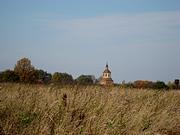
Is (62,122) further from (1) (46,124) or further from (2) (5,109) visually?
(2) (5,109)

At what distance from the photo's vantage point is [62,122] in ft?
19.6

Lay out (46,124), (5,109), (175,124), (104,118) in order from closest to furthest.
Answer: (46,124) → (5,109) → (104,118) → (175,124)

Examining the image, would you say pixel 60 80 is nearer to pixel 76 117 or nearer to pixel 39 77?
pixel 76 117

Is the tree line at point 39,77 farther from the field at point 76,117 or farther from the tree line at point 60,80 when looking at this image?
the field at point 76,117

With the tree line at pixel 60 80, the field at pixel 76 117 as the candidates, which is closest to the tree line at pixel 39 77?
the tree line at pixel 60 80

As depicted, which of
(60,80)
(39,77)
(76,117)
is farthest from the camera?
(39,77)

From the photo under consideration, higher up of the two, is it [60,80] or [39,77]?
[39,77]

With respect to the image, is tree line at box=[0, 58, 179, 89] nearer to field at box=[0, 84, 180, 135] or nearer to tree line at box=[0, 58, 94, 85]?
tree line at box=[0, 58, 94, 85]

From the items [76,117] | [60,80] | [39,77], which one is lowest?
[76,117]

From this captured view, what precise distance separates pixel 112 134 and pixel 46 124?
118 cm

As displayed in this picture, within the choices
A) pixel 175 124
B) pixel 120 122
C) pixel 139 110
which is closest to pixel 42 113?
pixel 120 122

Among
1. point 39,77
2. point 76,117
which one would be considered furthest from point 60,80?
point 39,77

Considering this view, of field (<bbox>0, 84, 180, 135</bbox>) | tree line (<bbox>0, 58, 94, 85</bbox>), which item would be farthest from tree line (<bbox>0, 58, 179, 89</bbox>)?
field (<bbox>0, 84, 180, 135</bbox>)

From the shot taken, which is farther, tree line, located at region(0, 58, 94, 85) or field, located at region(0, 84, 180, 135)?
tree line, located at region(0, 58, 94, 85)
